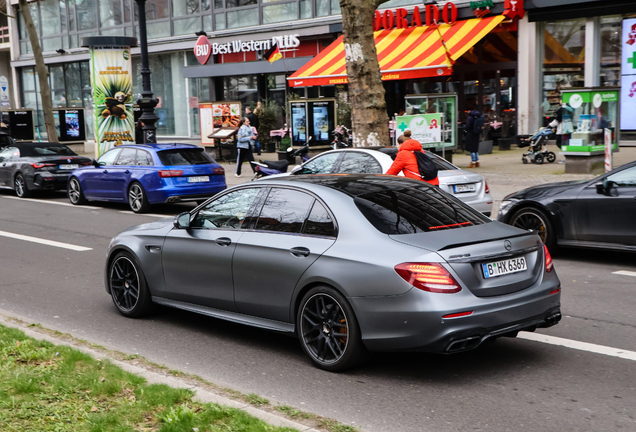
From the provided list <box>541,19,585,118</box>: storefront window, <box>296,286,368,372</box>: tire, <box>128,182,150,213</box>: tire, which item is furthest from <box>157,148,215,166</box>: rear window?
<box>541,19,585,118</box>: storefront window

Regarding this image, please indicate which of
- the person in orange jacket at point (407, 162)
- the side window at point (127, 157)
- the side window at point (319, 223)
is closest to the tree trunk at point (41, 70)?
the side window at point (127, 157)

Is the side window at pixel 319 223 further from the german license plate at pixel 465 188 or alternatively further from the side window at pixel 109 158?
the side window at pixel 109 158

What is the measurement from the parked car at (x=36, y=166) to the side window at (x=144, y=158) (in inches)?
168

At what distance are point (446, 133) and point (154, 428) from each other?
62.8ft

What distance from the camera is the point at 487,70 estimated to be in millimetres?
26250

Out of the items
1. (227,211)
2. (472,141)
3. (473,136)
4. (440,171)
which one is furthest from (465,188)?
(473,136)

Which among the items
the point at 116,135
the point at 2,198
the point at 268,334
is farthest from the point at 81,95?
the point at 268,334

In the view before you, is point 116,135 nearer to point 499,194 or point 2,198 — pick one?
point 2,198

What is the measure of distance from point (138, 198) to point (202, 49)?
1872 cm

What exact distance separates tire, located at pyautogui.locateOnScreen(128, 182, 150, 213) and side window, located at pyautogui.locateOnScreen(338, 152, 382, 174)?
17.9 feet

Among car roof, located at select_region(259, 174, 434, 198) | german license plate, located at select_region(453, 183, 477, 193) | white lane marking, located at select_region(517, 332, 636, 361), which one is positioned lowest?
white lane marking, located at select_region(517, 332, 636, 361)

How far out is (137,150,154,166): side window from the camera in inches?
622

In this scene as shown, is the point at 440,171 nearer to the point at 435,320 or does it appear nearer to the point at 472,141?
the point at 435,320

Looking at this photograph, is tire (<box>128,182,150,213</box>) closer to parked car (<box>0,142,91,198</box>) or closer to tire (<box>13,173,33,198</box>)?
parked car (<box>0,142,91,198</box>)
